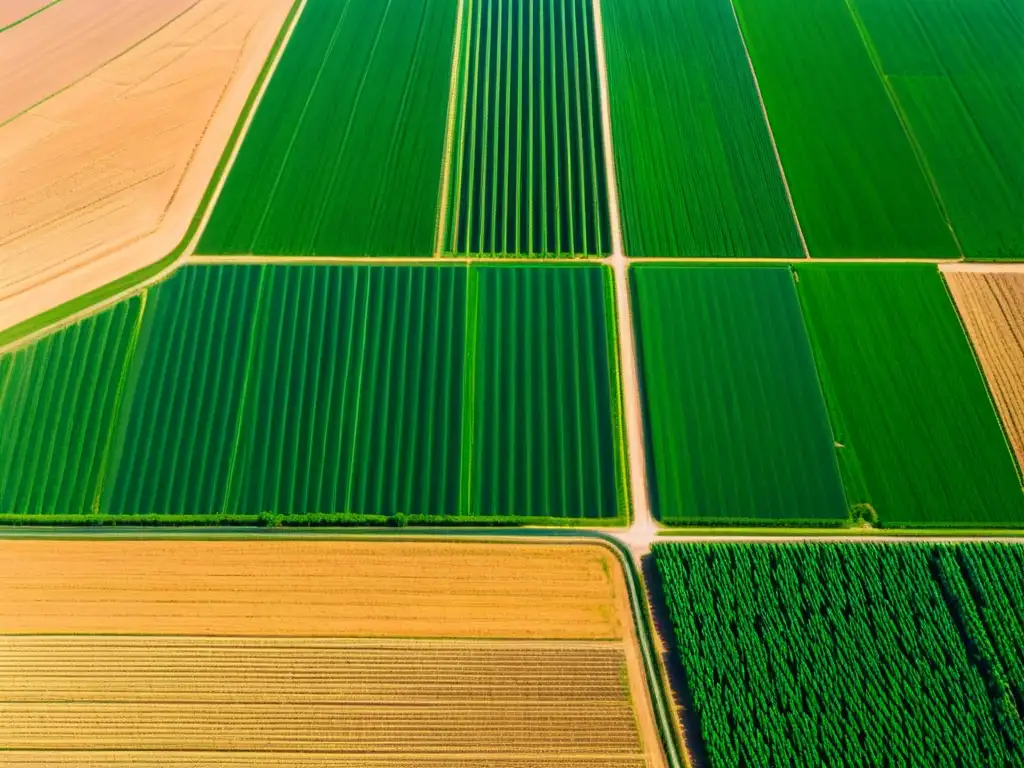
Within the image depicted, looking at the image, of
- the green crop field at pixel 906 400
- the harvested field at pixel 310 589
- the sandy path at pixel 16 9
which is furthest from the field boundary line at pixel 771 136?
the sandy path at pixel 16 9

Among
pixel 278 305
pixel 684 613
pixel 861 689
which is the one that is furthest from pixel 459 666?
pixel 278 305

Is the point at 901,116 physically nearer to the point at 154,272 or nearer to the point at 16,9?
the point at 154,272

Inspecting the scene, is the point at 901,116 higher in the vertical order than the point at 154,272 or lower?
higher

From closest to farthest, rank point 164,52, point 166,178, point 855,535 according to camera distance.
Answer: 1. point 855,535
2. point 166,178
3. point 164,52

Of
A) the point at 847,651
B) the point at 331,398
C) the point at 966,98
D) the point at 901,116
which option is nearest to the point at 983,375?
the point at 847,651

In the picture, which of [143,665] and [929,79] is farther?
[929,79]

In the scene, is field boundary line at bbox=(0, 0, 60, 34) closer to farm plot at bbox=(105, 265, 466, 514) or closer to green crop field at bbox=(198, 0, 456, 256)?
green crop field at bbox=(198, 0, 456, 256)

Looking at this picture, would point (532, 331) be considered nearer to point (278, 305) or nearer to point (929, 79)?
point (278, 305)
